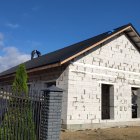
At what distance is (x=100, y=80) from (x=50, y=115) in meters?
7.03

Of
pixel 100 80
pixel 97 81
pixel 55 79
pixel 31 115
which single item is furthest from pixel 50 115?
pixel 100 80

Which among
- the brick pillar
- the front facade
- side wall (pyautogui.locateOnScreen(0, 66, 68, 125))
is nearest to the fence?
the brick pillar

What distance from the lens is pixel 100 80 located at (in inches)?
563

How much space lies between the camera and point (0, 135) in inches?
291

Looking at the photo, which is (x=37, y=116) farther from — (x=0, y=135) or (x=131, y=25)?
(x=131, y=25)

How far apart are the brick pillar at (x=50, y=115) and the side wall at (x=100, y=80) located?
16.0 ft

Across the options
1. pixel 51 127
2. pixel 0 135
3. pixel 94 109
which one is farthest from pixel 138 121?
pixel 0 135

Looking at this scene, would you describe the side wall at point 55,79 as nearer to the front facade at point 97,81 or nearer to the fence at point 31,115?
the front facade at point 97,81

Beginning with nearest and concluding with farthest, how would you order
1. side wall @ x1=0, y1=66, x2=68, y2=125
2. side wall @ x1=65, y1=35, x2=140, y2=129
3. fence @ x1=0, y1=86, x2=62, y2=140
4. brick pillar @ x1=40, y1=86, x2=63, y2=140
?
fence @ x1=0, y1=86, x2=62, y2=140 < brick pillar @ x1=40, y1=86, x2=63, y2=140 < side wall @ x1=0, y1=66, x2=68, y2=125 < side wall @ x1=65, y1=35, x2=140, y2=129

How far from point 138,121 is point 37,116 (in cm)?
984

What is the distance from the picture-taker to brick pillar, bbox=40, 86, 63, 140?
25.2ft

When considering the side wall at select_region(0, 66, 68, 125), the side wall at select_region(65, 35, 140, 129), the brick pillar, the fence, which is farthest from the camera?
the side wall at select_region(65, 35, 140, 129)

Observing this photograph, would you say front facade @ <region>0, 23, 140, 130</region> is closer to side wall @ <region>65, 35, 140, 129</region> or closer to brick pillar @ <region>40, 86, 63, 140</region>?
side wall @ <region>65, 35, 140, 129</region>

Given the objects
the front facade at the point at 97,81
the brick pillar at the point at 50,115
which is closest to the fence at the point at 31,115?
the brick pillar at the point at 50,115
